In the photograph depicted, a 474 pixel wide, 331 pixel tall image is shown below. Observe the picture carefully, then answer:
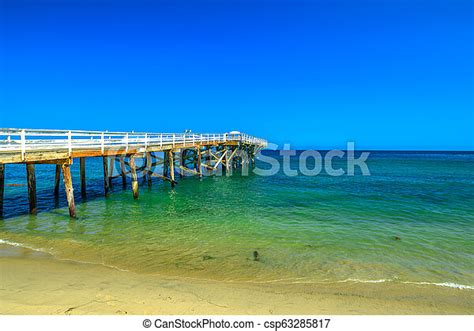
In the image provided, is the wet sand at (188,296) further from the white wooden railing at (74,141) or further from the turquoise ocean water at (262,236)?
the white wooden railing at (74,141)

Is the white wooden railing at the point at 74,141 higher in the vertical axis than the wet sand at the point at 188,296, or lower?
higher

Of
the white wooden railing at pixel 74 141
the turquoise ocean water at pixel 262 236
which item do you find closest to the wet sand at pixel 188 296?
the turquoise ocean water at pixel 262 236

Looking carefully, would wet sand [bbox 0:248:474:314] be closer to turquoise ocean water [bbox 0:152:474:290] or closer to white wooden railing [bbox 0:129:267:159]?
turquoise ocean water [bbox 0:152:474:290]

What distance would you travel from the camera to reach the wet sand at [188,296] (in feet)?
17.3

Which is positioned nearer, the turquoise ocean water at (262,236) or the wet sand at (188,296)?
the wet sand at (188,296)

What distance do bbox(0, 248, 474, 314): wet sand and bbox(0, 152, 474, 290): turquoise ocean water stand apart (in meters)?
0.57

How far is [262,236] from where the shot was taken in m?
10.5

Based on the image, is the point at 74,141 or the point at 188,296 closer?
the point at 188,296

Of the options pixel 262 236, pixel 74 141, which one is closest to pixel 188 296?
pixel 262 236

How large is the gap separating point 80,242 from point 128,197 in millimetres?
8747

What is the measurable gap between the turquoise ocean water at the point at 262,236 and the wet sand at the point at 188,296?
0.57m

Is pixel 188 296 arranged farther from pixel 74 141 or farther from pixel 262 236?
pixel 74 141

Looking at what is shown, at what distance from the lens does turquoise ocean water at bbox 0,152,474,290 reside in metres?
7.65

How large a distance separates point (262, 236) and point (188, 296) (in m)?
4.98
